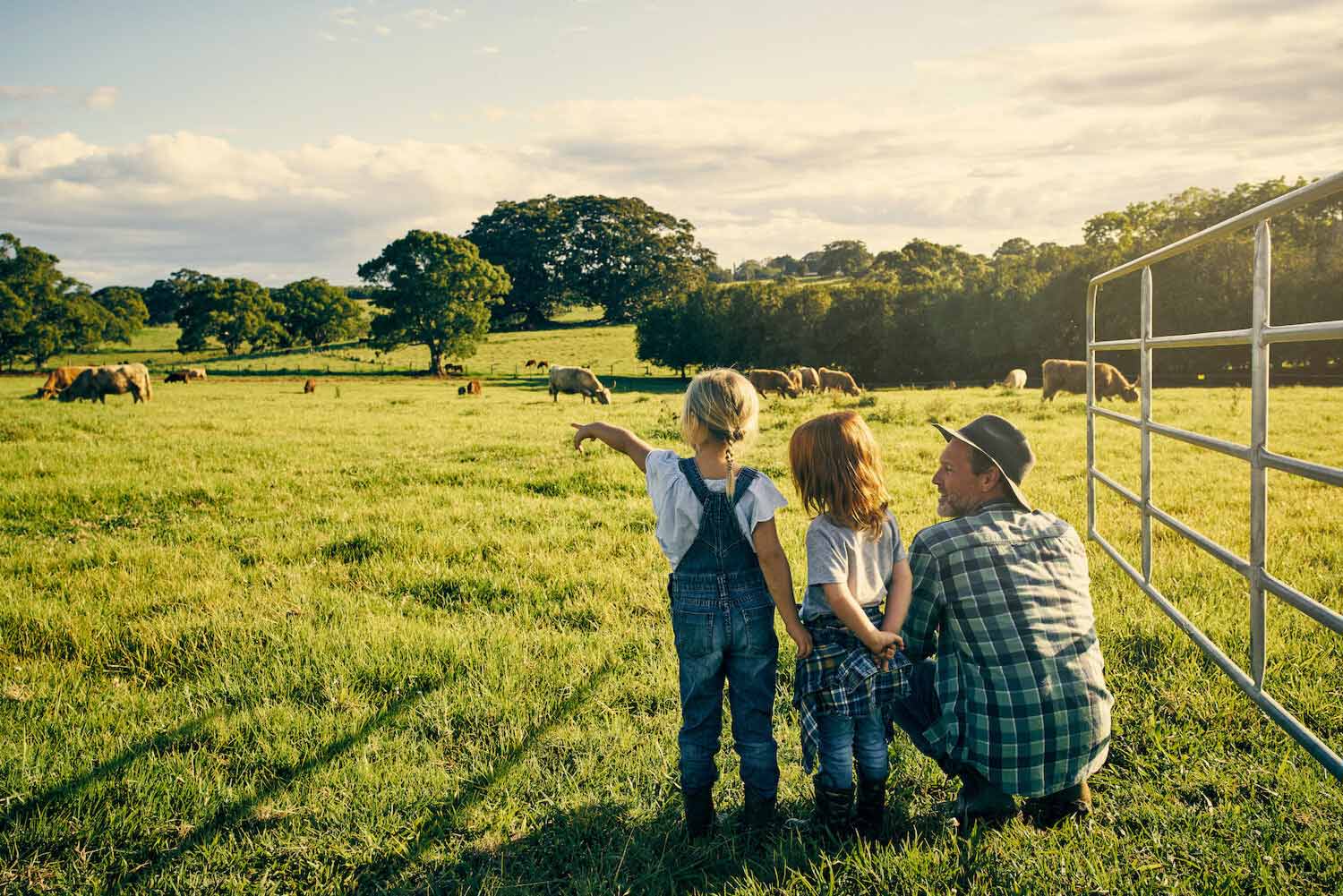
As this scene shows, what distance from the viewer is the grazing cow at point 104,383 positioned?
91.9ft

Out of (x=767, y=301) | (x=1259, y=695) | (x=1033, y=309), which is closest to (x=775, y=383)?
(x=1033, y=309)

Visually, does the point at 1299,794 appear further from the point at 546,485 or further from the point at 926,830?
the point at 546,485

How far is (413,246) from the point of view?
56625mm

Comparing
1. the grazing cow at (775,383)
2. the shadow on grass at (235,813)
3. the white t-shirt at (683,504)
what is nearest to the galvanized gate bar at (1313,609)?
the white t-shirt at (683,504)

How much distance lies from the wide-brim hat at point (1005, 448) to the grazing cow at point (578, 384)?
27.7 metres

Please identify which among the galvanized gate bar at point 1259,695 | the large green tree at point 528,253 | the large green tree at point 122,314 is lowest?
the galvanized gate bar at point 1259,695

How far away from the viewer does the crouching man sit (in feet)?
9.61

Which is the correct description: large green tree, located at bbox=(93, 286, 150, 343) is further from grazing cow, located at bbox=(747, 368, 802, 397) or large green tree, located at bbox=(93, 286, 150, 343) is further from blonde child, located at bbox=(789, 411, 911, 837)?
blonde child, located at bbox=(789, 411, 911, 837)

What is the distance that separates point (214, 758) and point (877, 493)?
10.1ft

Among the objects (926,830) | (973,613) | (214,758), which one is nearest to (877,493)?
(973,613)

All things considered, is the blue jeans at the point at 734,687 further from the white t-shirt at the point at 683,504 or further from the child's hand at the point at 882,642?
the child's hand at the point at 882,642

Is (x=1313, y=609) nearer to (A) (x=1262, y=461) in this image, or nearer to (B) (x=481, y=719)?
(A) (x=1262, y=461)

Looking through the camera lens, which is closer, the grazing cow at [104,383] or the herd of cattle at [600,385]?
the herd of cattle at [600,385]

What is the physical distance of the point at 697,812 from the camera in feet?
10.1
